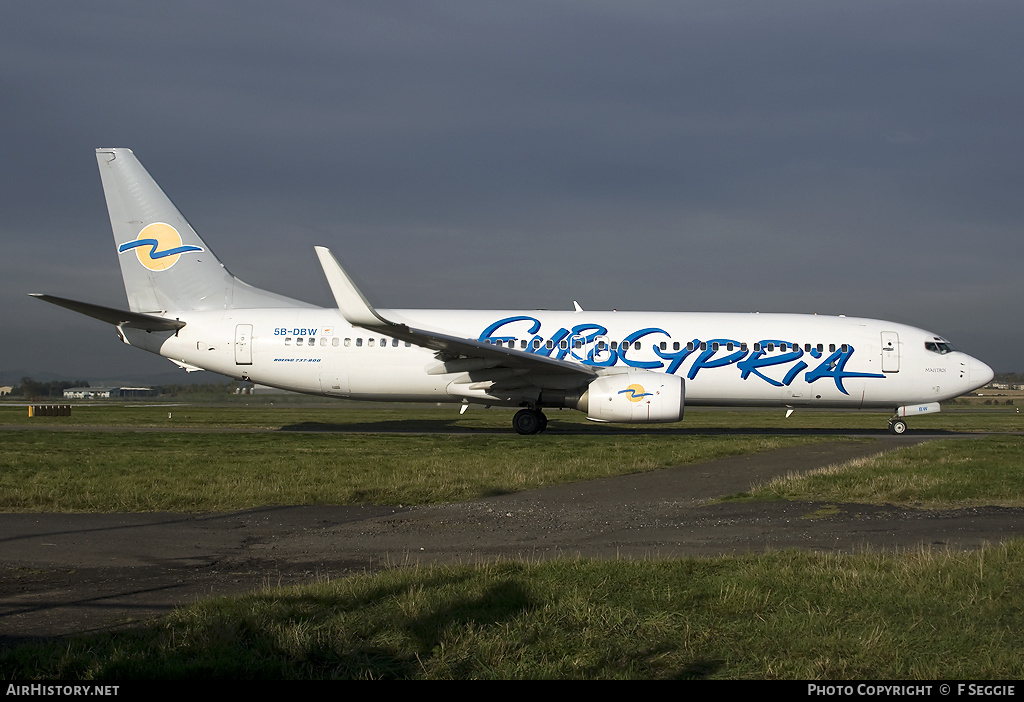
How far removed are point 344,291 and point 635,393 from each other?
23.4 ft

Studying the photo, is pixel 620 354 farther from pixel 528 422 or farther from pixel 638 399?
pixel 528 422

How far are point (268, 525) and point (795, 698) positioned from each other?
6.41 m

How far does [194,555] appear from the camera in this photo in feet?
24.1

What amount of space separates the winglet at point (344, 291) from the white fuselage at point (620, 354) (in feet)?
13.0

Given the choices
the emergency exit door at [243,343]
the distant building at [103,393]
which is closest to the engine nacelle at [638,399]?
the emergency exit door at [243,343]

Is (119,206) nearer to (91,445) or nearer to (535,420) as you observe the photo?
(91,445)

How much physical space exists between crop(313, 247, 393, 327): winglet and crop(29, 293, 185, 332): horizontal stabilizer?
6.38 metres

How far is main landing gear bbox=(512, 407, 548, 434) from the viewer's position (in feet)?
70.6

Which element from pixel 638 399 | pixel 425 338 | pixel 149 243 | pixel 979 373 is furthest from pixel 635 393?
pixel 149 243

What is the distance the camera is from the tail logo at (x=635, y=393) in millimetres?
19438

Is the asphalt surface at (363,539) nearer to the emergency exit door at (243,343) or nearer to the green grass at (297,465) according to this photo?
the green grass at (297,465)

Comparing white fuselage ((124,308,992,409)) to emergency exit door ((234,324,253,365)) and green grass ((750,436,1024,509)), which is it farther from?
green grass ((750,436,1024,509))

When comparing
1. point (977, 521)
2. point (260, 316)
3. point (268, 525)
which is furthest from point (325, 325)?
point (977, 521)

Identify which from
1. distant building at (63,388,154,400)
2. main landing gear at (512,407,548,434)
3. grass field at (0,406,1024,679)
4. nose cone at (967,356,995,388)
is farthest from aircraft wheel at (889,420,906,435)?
distant building at (63,388,154,400)
